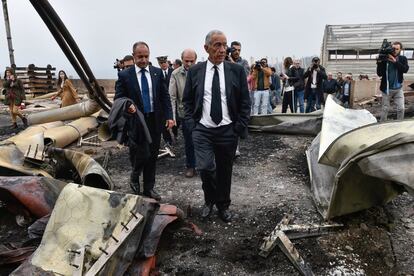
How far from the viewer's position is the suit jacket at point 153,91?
3.98m

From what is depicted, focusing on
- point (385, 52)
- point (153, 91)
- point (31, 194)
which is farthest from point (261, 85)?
point (31, 194)

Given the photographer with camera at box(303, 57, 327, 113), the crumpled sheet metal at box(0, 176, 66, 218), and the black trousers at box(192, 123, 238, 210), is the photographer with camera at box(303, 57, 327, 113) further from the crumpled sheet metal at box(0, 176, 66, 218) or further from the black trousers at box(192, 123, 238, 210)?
the crumpled sheet metal at box(0, 176, 66, 218)

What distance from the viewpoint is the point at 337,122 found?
468 centimetres

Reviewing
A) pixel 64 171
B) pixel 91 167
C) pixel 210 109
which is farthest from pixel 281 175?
pixel 64 171

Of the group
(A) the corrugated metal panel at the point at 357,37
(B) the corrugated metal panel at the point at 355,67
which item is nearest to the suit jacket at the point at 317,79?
(B) the corrugated metal panel at the point at 355,67

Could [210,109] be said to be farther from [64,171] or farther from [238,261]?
[64,171]

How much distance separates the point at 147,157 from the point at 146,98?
2.24 ft

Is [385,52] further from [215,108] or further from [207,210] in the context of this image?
[207,210]

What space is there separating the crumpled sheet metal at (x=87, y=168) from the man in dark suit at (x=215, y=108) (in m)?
1.24

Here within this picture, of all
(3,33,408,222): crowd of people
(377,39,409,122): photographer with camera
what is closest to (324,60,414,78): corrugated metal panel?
(377,39,409,122): photographer with camera

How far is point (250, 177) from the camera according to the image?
511 centimetres

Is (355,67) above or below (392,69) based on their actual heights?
below

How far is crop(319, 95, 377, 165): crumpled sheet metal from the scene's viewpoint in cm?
397

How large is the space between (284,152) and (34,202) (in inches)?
172
